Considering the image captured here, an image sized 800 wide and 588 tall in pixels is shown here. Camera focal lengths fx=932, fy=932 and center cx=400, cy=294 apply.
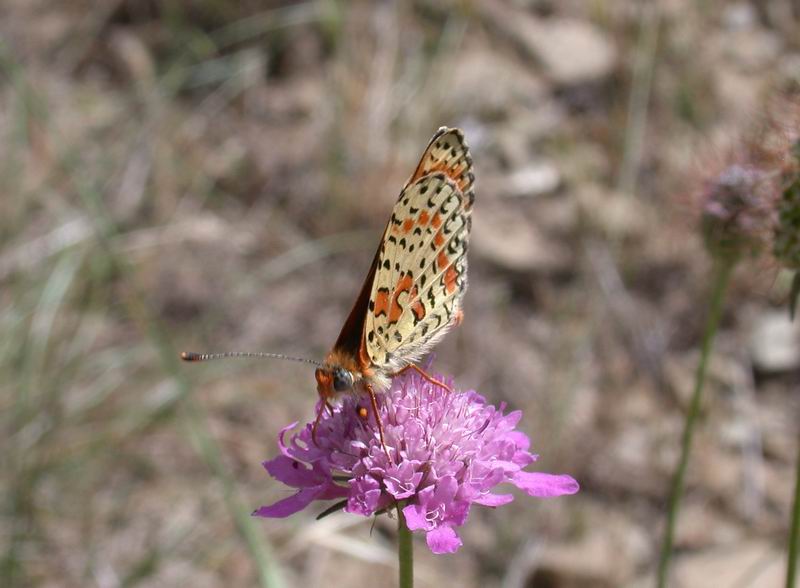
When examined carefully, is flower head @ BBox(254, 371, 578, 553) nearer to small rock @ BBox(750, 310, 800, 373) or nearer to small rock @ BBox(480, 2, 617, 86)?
small rock @ BBox(750, 310, 800, 373)

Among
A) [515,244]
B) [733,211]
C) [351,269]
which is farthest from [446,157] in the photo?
[515,244]

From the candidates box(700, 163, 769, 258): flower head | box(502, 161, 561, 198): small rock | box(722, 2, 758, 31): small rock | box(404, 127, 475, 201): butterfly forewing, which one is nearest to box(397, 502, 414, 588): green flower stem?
box(404, 127, 475, 201): butterfly forewing

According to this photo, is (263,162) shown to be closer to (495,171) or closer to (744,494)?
(495,171)

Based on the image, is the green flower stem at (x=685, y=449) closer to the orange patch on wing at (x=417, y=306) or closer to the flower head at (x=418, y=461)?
the flower head at (x=418, y=461)

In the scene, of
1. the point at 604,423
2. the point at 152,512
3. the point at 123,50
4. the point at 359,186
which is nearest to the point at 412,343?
the point at 152,512

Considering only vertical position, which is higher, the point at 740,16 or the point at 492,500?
the point at 740,16

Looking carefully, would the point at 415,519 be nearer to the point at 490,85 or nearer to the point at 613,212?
the point at 613,212
